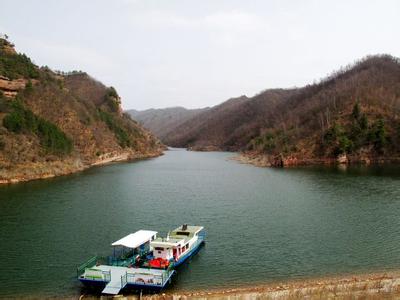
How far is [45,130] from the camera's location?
9400 cm

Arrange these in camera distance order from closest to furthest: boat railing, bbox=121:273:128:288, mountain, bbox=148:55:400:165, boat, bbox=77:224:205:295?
boat railing, bbox=121:273:128:288
boat, bbox=77:224:205:295
mountain, bbox=148:55:400:165

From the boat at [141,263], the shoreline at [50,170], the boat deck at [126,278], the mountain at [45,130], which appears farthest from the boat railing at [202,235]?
the mountain at [45,130]

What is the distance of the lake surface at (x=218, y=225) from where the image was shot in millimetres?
29188

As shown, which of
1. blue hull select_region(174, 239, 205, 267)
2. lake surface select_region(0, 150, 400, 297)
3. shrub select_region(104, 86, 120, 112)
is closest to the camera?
lake surface select_region(0, 150, 400, 297)

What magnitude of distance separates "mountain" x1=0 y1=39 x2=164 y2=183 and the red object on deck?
190ft

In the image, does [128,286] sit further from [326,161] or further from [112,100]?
[112,100]

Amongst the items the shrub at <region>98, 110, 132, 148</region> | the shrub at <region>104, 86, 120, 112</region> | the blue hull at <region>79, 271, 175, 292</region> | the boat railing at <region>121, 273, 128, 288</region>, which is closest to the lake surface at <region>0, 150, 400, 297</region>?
the blue hull at <region>79, 271, 175, 292</region>

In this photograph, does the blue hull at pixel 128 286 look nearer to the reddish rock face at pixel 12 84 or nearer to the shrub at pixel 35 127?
the shrub at pixel 35 127

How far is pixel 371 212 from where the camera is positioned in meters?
47.2

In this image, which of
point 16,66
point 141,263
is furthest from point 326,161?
point 16,66

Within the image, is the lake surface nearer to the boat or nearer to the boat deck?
the boat

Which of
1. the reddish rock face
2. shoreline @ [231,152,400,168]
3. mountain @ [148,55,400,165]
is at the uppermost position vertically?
the reddish rock face

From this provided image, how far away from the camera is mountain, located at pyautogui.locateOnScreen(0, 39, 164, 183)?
82.3 metres

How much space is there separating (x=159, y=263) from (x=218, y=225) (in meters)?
14.6
